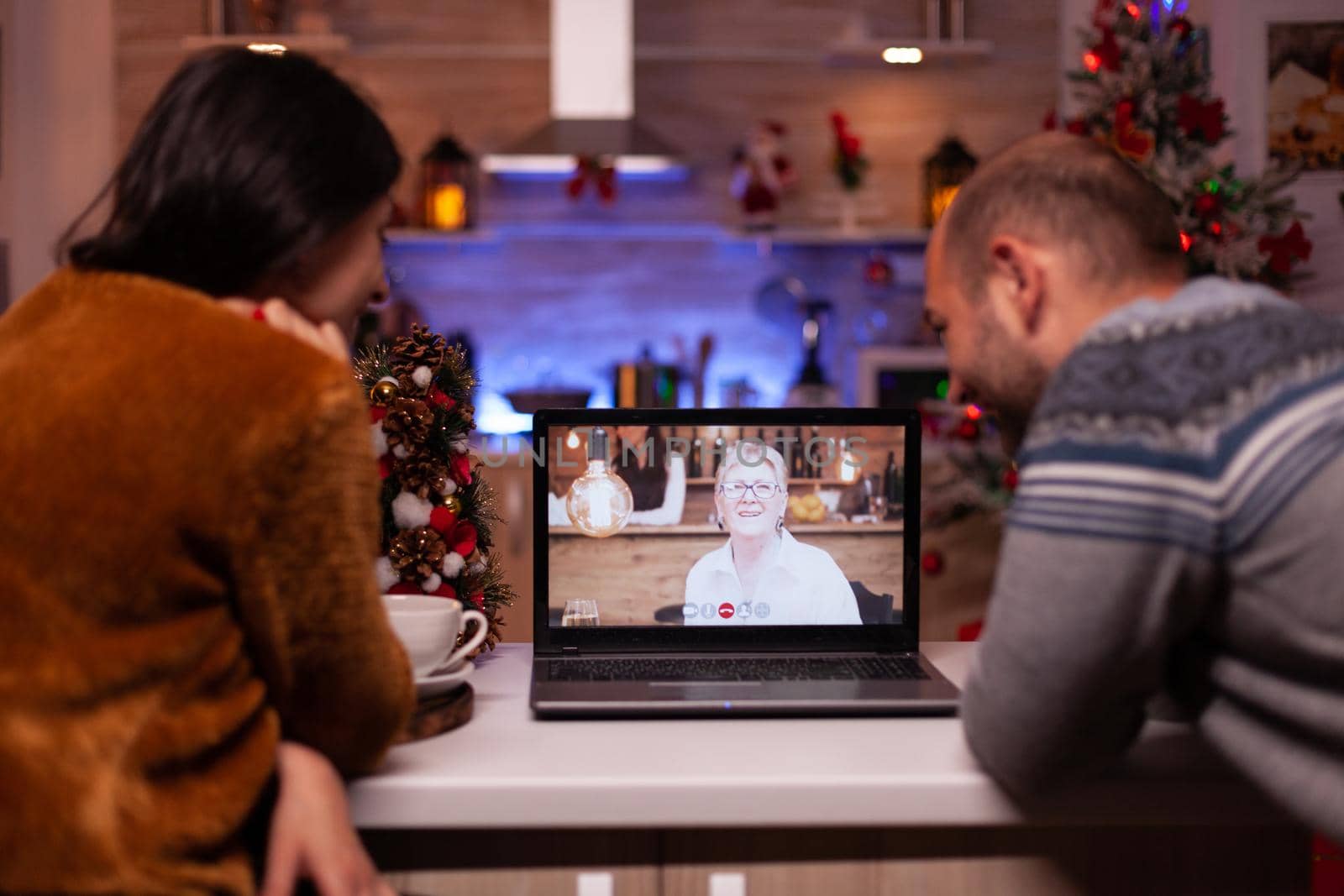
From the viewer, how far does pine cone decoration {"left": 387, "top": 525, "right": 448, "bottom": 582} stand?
1210mm

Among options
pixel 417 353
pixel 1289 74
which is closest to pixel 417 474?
pixel 417 353

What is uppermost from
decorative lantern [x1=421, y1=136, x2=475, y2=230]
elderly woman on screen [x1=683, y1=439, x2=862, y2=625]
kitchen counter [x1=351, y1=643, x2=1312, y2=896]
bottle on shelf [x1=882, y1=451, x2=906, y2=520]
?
decorative lantern [x1=421, y1=136, x2=475, y2=230]

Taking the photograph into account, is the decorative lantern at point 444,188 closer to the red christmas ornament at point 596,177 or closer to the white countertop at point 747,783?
the red christmas ornament at point 596,177

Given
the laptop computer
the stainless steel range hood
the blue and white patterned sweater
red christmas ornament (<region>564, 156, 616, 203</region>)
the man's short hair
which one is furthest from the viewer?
red christmas ornament (<region>564, 156, 616, 203</region>)

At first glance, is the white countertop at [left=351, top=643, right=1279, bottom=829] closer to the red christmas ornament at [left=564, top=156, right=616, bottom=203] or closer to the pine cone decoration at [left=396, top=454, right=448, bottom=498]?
the pine cone decoration at [left=396, top=454, right=448, bottom=498]

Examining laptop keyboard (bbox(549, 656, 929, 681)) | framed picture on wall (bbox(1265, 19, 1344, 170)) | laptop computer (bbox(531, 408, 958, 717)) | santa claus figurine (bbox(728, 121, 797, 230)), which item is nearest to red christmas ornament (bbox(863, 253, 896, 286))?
santa claus figurine (bbox(728, 121, 797, 230))

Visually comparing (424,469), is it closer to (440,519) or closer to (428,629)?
(440,519)

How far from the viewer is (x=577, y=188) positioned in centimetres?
395

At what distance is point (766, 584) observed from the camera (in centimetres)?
126

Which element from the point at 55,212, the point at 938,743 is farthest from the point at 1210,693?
the point at 55,212

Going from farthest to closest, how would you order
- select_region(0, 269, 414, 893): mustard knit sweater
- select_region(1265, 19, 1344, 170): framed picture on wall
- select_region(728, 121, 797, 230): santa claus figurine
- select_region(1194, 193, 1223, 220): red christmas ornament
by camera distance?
select_region(728, 121, 797, 230): santa claus figurine
select_region(1265, 19, 1344, 170): framed picture on wall
select_region(1194, 193, 1223, 220): red christmas ornament
select_region(0, 269, 414, 893): mustard knit sweater

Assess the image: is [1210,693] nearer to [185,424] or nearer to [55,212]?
[185,424]

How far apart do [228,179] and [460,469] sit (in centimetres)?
47

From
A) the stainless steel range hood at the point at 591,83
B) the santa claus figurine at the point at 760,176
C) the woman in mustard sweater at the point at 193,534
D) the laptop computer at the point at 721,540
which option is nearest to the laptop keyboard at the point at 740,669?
the laptop computer at the point at 721,540
